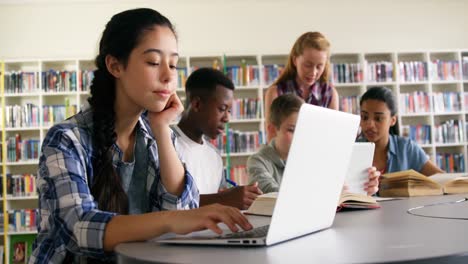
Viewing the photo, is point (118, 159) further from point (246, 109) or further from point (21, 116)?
point (21, 116)

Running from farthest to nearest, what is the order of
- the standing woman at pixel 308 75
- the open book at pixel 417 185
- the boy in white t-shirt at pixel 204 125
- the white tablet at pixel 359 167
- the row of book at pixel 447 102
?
the row of book at pixel 447 102 → the standing woman at pixel 308 75 → the boy in white t-shirt at pixel 204 125 → the open book at pixel 417 185 → the white tablet at pixel 359 167

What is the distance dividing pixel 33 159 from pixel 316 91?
3.70 metres

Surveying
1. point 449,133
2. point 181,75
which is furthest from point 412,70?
point 181,75

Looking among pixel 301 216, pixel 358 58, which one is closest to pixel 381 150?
pixel 301 216

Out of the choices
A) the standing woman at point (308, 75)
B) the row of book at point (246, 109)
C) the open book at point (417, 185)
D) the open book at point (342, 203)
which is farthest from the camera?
the row of book at point (246, 109)

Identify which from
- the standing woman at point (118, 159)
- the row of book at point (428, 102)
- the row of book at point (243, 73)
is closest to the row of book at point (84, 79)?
the row of book at point (243, 73)

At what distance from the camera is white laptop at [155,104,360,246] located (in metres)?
0.77

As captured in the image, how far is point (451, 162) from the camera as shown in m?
5.98

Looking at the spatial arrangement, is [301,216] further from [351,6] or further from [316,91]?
[351,6]

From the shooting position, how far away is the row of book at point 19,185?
5.59 meters

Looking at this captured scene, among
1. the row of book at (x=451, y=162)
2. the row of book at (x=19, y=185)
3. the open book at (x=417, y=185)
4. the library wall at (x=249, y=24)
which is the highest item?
the library wall at (x=249, y=24)

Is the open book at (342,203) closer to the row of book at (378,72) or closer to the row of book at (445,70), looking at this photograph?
the row of book at (378,72)

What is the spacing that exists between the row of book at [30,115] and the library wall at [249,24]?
1.90ft

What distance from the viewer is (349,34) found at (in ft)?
20.4
